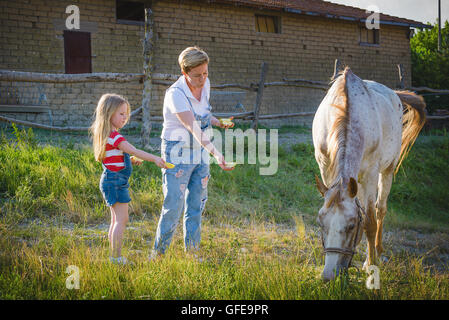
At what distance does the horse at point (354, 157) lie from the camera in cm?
247

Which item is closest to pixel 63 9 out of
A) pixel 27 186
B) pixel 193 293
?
pixel 27 186

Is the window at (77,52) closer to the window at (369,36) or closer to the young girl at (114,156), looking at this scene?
the young girl at (114,156)

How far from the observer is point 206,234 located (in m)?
4.25

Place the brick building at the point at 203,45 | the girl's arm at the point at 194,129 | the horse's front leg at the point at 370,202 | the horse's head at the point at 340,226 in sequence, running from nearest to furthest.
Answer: the horse's head at the point at 340,226 < the girl's arm at the point at 194,129 < the horse's front leg at the point at 370,202 < the brick building at the point at 203,45

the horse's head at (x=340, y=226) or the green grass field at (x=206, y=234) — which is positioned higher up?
the horse's head at (x=340, y=226)

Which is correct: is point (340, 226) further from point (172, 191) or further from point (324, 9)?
point (324, 9)

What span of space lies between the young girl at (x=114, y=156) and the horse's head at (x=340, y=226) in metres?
1.49

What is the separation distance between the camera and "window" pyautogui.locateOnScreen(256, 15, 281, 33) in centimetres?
1419

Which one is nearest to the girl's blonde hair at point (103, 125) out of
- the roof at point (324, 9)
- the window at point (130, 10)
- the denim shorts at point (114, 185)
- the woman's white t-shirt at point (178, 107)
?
the denim shorts at point (114, 185)

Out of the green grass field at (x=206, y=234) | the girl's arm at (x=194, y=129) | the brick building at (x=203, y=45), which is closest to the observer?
the green grass field at (x=206, y=234)

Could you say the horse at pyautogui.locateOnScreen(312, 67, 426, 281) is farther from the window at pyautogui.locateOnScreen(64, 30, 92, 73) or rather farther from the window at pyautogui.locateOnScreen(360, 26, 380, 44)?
the window at pyautogui.locateOnScreen(360, 26, 380, 44)

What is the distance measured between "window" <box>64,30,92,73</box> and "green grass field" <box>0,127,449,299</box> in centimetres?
371

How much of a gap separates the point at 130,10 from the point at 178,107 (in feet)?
39.5
